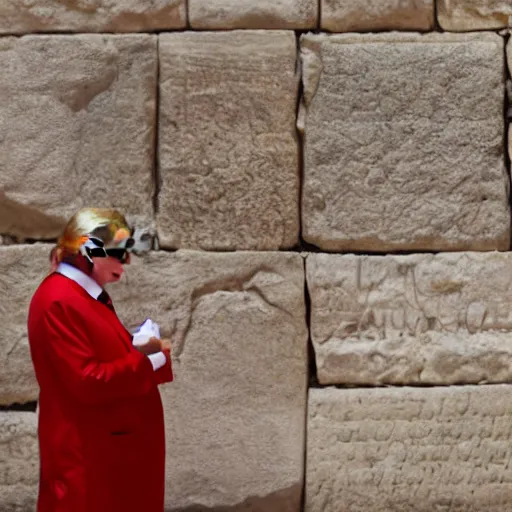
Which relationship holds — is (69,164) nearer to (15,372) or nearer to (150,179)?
(150,179)

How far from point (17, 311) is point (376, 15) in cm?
210

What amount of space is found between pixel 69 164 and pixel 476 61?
1.89 m

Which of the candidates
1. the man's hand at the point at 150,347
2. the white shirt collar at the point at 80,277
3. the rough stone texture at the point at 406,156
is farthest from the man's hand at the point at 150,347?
the rough stone texture at the point at 406,156

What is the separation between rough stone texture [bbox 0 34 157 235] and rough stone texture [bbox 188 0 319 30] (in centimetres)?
25

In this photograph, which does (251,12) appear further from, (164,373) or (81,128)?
(164,373)

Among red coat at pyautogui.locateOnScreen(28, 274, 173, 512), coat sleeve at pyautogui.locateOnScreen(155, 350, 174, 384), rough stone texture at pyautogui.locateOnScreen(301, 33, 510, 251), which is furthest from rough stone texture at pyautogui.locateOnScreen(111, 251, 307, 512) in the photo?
red coat at pyautogui.locateOnScreen(28, 274, 173, 512)

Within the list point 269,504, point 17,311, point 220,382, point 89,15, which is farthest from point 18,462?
point 89,15

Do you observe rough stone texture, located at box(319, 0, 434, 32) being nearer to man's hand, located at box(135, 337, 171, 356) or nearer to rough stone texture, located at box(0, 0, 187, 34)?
rough stone texture, located at box(0, 0, 187, 34)

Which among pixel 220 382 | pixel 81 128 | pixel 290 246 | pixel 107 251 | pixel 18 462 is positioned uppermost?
pixel 81 128

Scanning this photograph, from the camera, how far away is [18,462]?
14.1 feet

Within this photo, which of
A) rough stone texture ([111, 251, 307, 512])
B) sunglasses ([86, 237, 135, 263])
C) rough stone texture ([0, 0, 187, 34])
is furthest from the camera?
rough stone texture ([0, 0, 187, 34])

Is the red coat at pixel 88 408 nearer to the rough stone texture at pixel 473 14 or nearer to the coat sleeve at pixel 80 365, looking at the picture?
the coat sleeve at pixel 80 365

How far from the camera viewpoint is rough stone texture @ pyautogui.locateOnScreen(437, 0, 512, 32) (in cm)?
438

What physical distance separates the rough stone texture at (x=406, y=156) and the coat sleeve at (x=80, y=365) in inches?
59.5
